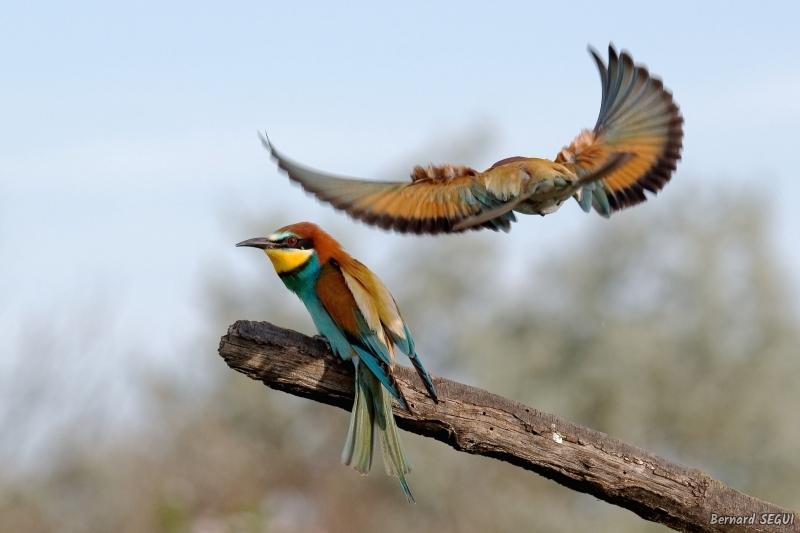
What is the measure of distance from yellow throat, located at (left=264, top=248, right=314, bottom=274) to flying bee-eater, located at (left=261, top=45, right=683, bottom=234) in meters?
0.20

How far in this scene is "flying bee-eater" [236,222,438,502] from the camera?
9.69ft

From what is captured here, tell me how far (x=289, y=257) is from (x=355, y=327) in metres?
0.35

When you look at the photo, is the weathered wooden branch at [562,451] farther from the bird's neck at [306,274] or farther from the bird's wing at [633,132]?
the bird's wing at [633,132]

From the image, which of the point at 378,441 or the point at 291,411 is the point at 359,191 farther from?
the point at 291,411

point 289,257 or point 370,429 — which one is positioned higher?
point 289,257

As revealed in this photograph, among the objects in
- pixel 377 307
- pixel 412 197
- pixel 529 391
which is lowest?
pixel 377 307

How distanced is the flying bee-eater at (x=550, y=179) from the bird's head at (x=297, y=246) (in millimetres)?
125

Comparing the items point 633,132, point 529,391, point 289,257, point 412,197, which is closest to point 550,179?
point 412,197

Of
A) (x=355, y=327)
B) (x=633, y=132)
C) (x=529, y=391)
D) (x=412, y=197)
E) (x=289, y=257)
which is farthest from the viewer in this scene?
(x=529, y=391)

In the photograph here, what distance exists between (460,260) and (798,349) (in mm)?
4478

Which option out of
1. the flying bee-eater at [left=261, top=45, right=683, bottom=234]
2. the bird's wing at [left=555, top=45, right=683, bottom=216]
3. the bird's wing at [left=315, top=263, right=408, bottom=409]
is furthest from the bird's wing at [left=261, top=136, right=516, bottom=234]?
the bird's wing at [left=555, top=45, right=683, bottom=216]

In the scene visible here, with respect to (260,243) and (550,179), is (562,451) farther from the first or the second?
(260,243)

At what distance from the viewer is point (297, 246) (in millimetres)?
3191

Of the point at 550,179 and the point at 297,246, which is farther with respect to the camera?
the point at 297,246
